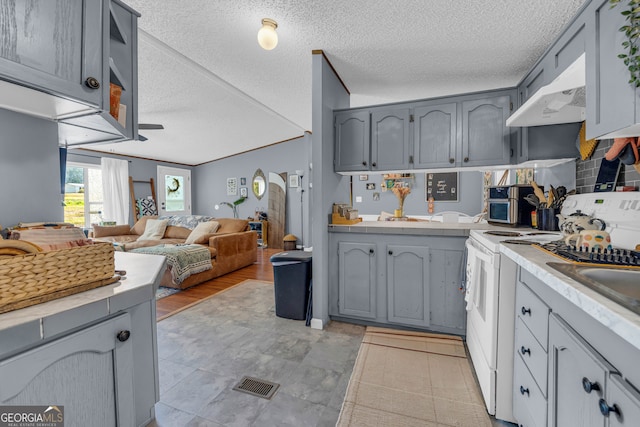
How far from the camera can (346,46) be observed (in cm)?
226

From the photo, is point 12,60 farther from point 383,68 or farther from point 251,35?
point 383,68

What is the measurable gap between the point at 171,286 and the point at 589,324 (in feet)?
13.2

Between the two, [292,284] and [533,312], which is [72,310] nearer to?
[533,312]

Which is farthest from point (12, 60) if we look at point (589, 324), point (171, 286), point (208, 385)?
point (171, 286)

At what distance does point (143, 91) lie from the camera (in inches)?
141

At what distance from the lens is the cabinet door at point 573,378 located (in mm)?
708

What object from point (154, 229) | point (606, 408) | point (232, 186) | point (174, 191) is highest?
point (232, 186)

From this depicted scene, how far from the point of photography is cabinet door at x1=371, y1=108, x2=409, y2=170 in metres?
2.59

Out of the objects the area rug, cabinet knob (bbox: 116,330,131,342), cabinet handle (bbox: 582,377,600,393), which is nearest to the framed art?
the area rug

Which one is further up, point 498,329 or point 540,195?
point 540,195

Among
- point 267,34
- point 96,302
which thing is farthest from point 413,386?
point 267,34

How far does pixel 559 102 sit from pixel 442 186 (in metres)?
4.55

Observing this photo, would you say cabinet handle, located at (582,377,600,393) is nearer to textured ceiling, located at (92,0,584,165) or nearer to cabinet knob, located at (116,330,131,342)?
cabinet knob, located at (116,330,131,342)

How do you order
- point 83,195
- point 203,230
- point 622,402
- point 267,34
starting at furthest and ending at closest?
point 83,195, point 203,230, point 267,34, point 622,402
